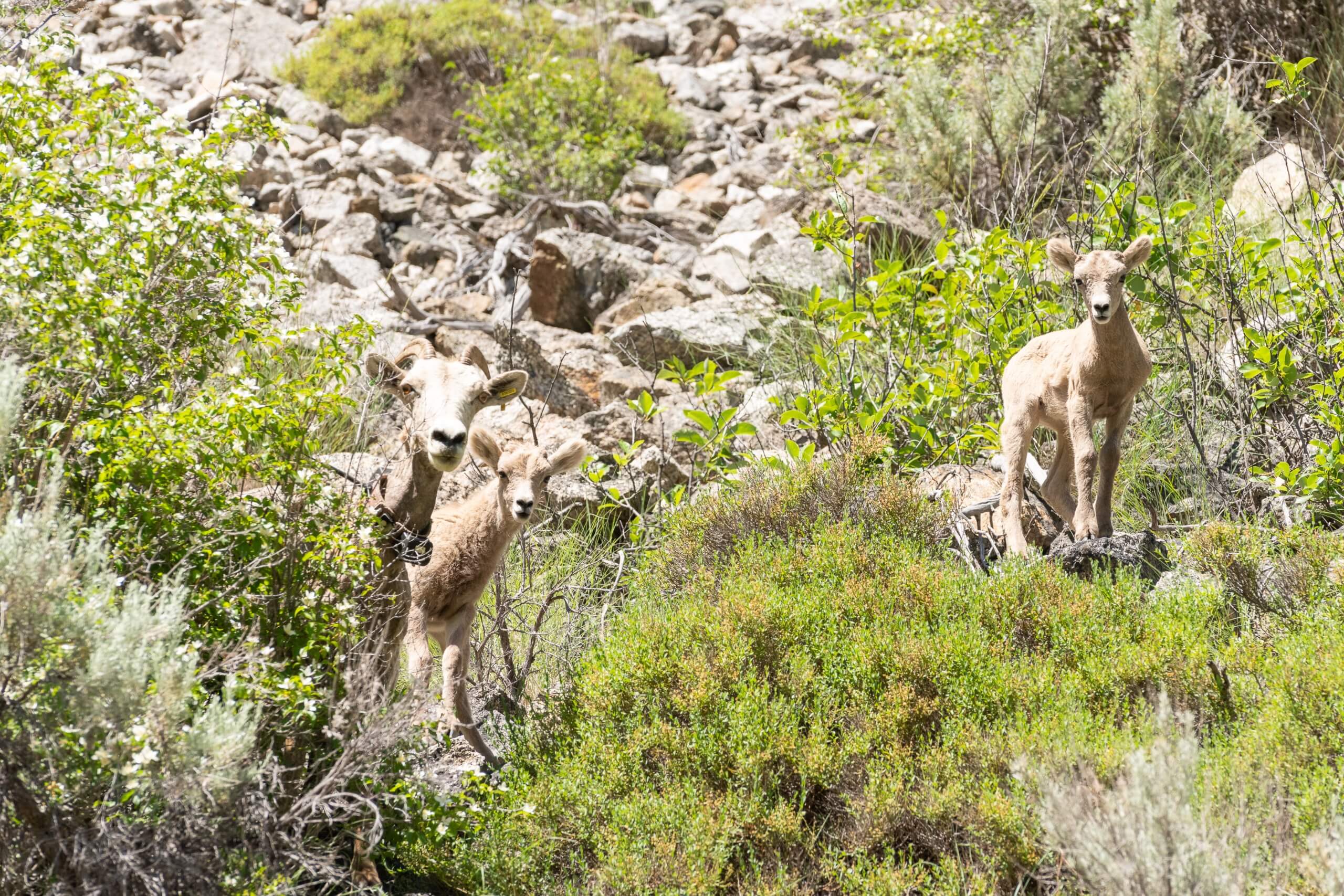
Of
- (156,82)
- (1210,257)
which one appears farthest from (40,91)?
(156,82)

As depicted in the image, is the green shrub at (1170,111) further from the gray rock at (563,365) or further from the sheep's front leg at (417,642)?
the sheep's front leg at (417,642)

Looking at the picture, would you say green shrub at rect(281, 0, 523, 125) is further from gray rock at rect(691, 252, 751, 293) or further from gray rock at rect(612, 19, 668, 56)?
gray rock at rect(691, 252, 751, 293)

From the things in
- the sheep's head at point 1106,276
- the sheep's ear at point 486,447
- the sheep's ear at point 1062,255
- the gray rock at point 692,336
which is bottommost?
the gray rock at point 692,336

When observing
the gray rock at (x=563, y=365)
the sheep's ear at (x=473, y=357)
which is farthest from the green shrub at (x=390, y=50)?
the sheep's ear at (x=473, y=357)

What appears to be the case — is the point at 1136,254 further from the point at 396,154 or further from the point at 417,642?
the point at 396,154

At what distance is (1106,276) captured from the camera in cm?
529

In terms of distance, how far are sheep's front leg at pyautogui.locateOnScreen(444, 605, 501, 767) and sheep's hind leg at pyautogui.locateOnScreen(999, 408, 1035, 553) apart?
2642 mm

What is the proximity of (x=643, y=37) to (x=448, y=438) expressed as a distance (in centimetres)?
1529

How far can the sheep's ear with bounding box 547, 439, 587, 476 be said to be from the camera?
5625 mm

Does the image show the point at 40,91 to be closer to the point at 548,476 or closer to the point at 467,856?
the point at 548,476

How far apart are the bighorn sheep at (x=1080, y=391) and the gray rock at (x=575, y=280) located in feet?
19.4

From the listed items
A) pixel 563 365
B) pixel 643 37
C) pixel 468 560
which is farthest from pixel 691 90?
pixel 468 560

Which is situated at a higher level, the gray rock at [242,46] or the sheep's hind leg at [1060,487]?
the sheep's hind leg at [1060,487]

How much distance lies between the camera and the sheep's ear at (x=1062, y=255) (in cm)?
569
